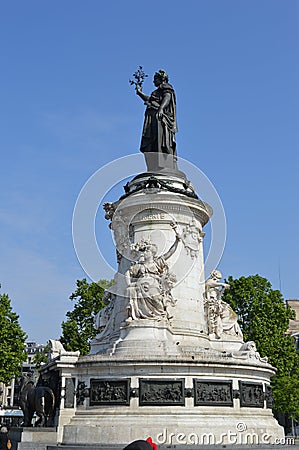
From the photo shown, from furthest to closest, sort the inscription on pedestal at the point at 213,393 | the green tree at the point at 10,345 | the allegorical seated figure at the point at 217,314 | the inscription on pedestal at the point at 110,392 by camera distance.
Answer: the green tree at the point at 10,345 → the allegorical seated figure at the point at 217,314 → the inscription on pedestal at the point at 213,393 → the inscription on pedestal at the point at 110,392

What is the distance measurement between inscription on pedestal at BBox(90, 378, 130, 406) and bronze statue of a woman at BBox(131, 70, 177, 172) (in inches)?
397

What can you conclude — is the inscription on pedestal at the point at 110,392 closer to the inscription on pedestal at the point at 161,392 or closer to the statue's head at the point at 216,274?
the inscription on pedestal at the point at 161,392

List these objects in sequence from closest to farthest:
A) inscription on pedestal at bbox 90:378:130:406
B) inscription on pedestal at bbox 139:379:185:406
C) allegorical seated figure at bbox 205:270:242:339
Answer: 1. inscription on pedestal at bbox 139:379:185:406
2. inscription on pedestal at bbox 90:378:130:406
3. allegorical seated figure at bbox 205:270:242:339

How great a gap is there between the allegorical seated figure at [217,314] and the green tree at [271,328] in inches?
649

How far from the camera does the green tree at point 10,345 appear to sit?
3647 cm

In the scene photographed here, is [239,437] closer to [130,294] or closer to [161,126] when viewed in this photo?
[130,294]

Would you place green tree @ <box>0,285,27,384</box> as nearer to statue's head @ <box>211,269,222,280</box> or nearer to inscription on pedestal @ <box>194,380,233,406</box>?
statue's head @ <box>211,269,222,280</box>

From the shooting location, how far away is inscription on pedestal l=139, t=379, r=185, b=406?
15867 millimetres

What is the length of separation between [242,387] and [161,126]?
12.2m

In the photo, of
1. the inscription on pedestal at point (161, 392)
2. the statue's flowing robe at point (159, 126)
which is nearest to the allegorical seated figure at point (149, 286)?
the inscription on pedestal at point (161, 392)

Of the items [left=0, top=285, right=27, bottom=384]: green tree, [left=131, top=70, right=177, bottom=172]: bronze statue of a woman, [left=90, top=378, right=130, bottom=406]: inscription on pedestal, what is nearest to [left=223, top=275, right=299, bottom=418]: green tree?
[left=0, top=285, right=27, bottom=384]: green tree

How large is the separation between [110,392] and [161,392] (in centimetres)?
153

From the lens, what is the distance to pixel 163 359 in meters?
16.1

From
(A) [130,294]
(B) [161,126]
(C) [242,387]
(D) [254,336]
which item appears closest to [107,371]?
(A) [130,294]
